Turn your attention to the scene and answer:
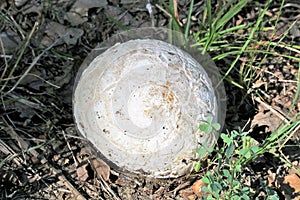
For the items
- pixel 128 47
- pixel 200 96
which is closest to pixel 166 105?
pixel 200 96

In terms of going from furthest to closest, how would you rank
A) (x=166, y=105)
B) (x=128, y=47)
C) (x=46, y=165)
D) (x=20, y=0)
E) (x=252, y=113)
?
(x=20, y=0), (x=252, y=113), (x=46, y=165), (x=128, y=47), (x=166, y=105)

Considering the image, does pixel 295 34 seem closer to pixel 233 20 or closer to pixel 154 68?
pixel 233 20

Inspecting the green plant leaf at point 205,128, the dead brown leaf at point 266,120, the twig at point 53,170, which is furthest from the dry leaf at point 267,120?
the twig at point 53,170

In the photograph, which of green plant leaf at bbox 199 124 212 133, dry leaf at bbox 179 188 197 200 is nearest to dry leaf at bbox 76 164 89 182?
dry leaf at bbox 179 188 197 200

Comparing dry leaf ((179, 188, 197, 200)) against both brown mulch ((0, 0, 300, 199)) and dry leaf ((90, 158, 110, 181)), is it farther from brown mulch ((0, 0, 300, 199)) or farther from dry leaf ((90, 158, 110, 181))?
dry leaf ((90, 158, 110, 181))

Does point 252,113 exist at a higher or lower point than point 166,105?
lower

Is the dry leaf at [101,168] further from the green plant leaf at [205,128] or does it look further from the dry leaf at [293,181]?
the dry leaf at [293,181]
